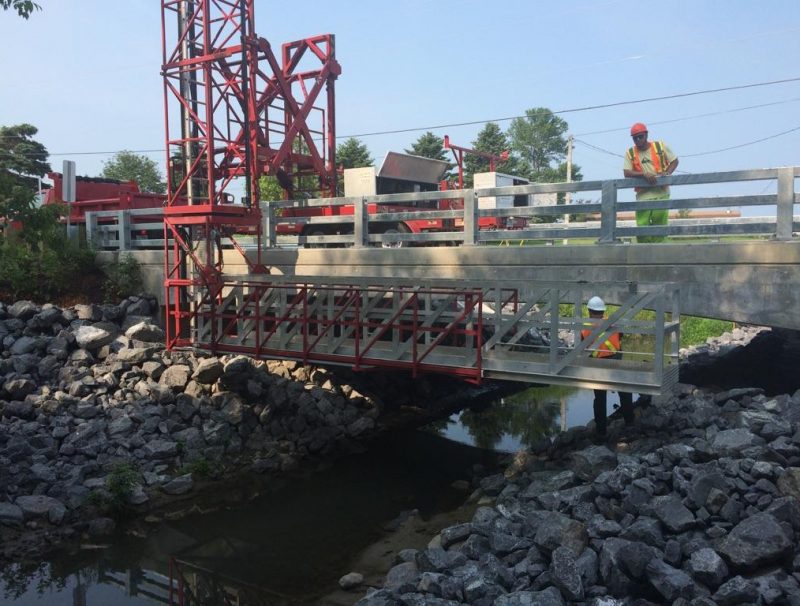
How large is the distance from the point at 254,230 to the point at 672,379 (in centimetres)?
821

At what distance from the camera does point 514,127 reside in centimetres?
8275

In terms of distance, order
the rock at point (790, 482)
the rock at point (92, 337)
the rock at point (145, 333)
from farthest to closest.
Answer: the rock at point (145, 333)
the rock at point (92, 337)
the rock at point (790, 482)

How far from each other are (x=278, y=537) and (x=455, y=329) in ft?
11.7

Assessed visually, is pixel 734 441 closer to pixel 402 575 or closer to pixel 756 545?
pixel 756 545

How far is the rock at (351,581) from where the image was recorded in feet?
23.1

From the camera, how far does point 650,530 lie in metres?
5.59

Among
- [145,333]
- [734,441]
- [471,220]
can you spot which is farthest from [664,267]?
[145,333]

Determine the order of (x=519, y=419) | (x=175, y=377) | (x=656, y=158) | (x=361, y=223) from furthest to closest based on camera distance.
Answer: (x=519, y=419)
(x=361, y=223)
(x=175, y=377)
(x=656, y=158)

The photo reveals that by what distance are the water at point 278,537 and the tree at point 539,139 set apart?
7372cm

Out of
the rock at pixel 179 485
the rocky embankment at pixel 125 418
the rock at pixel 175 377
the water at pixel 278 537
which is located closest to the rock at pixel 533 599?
the water at pixel 278 537

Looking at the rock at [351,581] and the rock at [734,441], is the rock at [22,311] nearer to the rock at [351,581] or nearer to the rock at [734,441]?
the rock at [351,581]

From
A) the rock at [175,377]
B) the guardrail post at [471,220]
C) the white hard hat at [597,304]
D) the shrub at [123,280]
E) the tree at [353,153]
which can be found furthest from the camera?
the tree at [353,153]

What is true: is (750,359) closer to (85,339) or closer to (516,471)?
(516,471)

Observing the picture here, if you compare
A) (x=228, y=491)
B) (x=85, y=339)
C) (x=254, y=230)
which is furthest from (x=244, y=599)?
(x=254, y=230)
